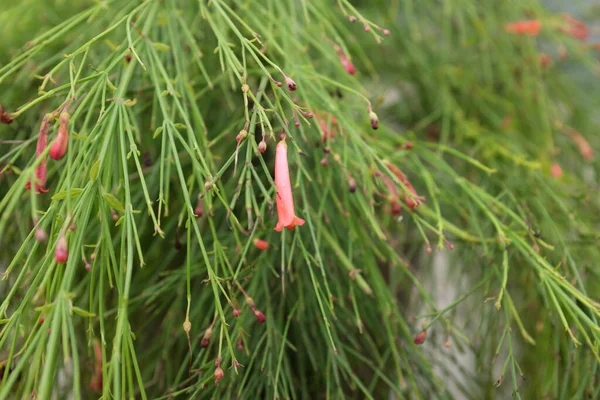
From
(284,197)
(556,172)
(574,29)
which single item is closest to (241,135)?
(284,197)

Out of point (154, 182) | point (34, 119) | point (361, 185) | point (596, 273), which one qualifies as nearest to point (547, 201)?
point (596, 273)

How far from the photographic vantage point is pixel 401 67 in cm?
103

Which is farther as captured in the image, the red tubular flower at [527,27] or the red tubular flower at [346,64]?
the red tubular flower at [527,27]

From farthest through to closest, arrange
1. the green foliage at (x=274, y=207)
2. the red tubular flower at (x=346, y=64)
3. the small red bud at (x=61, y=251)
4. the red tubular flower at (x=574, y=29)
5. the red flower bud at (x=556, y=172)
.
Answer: the red tubular flower at (x=574, y=29) < the red flower bud at (x=556, y=172) < the red tubular flower at (x=346, y=64) < the green foliage at (x=274, y=207) < the small red bud at (x=61, y=251)

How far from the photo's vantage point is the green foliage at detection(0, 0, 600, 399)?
549 mm

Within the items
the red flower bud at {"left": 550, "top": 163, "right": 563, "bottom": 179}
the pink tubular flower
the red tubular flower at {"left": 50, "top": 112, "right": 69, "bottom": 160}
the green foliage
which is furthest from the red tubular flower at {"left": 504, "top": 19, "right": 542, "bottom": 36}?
the red tubular flower at {"left": 50, "top": 112, "right": 69, "bottom": 160}

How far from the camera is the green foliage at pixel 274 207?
549 millimetres

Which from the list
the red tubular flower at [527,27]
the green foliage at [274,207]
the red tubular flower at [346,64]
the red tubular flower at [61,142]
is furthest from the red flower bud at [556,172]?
the red tubular flower at [61,142]

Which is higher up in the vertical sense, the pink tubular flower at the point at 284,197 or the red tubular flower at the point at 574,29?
the pink tubular flower at the point at 284,197

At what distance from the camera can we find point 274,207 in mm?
645

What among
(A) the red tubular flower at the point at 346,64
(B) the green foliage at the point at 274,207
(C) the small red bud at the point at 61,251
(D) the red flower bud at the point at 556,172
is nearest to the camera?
(C) the small red bud at the point at 61,251

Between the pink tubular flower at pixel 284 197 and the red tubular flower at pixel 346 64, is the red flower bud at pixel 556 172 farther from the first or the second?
the pink tubular flower at pixel 284 197

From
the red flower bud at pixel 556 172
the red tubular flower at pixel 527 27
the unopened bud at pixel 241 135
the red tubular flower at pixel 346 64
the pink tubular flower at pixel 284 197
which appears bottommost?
the red flower bud at pixel 556 172

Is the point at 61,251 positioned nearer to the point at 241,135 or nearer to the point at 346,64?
the point at 241,135
